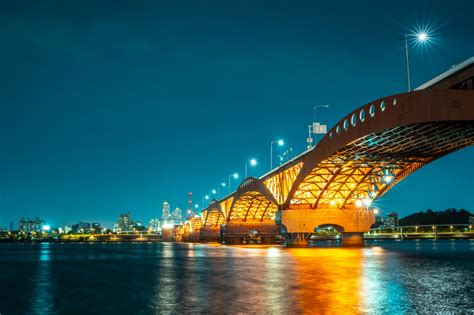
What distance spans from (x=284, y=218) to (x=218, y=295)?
66.4 metres

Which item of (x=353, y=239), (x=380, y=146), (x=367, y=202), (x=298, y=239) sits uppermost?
(x=380, y=146)

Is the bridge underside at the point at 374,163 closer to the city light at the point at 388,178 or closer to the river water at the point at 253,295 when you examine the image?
the city light at the point at 388,178

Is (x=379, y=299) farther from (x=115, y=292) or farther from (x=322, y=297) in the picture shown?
(x=115, y=292)

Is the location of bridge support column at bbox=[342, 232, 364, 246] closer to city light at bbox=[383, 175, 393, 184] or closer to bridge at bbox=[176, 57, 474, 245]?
bridge at bbox=[176, 57, 474, 245]

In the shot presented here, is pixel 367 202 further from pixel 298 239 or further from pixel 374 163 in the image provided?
pixel 374 163

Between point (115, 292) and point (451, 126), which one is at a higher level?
point (451, 126)

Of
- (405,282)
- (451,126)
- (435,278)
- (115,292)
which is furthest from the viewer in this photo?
(451,126)

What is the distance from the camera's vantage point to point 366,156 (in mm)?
60438

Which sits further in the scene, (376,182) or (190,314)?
(376,182)

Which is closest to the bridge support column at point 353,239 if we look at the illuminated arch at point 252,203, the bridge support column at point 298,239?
the bridge support column at point 298,239

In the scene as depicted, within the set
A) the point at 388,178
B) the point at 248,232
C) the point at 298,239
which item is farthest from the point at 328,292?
the point at 248,232

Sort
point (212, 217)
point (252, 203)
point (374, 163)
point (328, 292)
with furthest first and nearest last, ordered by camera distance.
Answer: point (212, 217)
point (252, 203)
point (374, 163)
point (328, 292)


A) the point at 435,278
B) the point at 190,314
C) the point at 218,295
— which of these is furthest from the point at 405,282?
the point at 190,314

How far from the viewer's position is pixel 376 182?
78.1 meters
